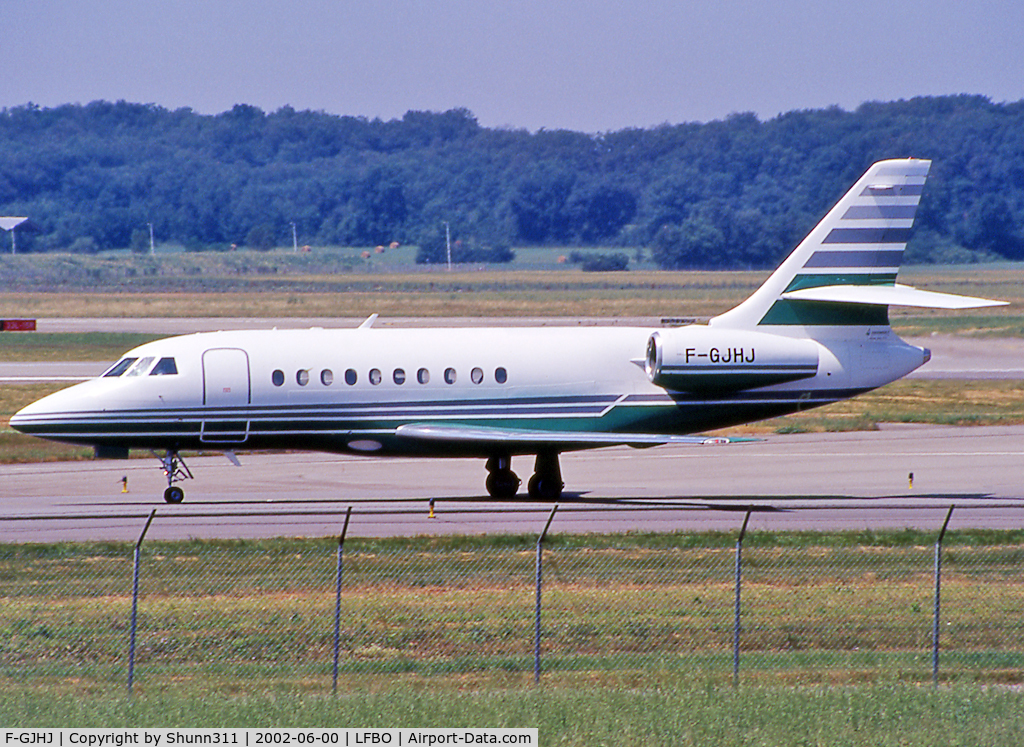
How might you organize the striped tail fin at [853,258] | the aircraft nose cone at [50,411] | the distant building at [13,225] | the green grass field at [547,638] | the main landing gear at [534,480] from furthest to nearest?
the distant building at [13,225]
the striped tail fin at [853,258]
the main landing gear at [534,480]
the aircraft nose cone at [50,411]
the green grass field at [547,638]

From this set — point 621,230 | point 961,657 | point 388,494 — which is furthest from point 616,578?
point 621,230

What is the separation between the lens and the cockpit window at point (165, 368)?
84.9 ft

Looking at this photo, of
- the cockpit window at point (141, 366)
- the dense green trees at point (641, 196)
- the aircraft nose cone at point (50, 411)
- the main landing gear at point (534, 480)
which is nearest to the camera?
the aircraft nose cone at point (50, 411)

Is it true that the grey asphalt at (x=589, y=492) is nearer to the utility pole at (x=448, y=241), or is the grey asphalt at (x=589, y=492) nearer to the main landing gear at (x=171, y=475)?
the main landing gear at (x=171, y=475)

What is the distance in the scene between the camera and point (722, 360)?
27078 mm

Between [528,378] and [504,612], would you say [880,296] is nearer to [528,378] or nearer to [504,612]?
[528,378]

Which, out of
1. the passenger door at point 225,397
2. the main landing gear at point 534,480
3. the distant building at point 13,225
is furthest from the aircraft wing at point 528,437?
the distant building at point 13,225

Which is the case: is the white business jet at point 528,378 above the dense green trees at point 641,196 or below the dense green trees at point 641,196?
below

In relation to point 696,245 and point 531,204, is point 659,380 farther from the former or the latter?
point 531,204

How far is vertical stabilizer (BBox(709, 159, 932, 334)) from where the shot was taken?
28.0m

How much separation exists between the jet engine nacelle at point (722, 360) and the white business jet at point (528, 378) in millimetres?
28

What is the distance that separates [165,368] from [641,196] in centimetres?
15677

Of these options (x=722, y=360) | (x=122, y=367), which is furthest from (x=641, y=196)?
(x=122, y=367)

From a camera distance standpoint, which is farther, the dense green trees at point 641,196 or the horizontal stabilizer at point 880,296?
the dense green trees at point 641,196
